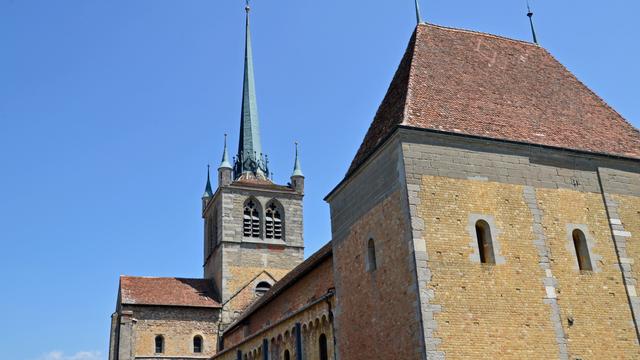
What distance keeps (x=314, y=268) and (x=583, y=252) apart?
33.8ft

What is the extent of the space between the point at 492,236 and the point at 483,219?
1.47 feet

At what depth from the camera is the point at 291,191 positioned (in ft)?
139

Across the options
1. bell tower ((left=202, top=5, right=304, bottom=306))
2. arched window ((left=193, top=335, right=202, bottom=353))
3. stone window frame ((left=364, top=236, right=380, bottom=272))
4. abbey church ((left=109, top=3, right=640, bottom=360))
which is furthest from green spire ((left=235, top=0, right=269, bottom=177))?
stone window frame ((left=364, top=236, right=380, bottom=272))

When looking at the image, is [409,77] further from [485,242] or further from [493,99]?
[485,242]

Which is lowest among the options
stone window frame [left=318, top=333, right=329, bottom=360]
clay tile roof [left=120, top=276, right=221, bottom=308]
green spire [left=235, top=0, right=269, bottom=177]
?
stone window frame [left=318, top=333, right=329, bottom=360]

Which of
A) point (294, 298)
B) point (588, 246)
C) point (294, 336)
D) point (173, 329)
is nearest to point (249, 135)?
point (173, 329)

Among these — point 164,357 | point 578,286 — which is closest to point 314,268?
point 578,286

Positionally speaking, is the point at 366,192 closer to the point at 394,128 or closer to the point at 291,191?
the point at 394,128

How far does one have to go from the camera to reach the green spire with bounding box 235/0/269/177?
44312mm

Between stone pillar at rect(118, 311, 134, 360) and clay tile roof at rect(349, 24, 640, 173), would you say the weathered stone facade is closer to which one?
stone pillar at rect(118, 311, 134, 360)

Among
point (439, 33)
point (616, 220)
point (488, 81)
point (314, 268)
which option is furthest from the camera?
point (314, 268)

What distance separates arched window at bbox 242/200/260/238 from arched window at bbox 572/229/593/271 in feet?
87.6

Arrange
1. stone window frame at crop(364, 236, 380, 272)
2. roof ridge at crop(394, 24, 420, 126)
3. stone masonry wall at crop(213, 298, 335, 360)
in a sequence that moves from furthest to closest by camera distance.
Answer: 1. stone masonry wall at crop(213, 298, 335, 360)
2. stone window frame at crop(364, 236, 380, 272)
3. roof ridge at crop(394, 24, 420, 126)

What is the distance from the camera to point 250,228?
40625mm
